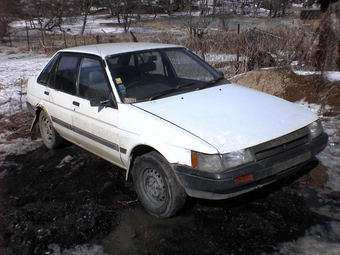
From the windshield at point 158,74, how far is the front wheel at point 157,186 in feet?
2.46

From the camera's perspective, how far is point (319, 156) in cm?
488

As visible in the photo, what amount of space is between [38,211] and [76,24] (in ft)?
108

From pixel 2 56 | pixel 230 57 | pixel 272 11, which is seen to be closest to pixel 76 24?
pixel 2 56

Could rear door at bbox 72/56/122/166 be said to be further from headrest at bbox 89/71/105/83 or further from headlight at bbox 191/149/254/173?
headlight at bbox 191/149/254/173

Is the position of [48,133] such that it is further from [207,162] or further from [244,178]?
[244,178]

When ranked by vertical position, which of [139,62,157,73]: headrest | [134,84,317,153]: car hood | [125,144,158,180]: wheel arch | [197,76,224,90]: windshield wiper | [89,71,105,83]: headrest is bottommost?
[125,144,158,180]: wheel arch

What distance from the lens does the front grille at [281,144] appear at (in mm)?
3247

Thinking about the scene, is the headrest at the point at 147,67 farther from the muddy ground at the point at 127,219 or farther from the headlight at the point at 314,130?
the headlight at the point at 314,130

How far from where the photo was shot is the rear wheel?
18.1ft

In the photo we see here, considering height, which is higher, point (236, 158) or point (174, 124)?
point (174, 124)

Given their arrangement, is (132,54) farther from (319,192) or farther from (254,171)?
(319,192)

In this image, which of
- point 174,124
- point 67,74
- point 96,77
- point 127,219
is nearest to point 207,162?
point 174,124

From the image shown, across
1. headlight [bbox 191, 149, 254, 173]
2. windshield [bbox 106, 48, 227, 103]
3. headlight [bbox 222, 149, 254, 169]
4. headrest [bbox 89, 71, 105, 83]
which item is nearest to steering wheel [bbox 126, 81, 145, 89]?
windshield [bbox 106, 48, 227, 103]

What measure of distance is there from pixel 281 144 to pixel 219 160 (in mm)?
685
